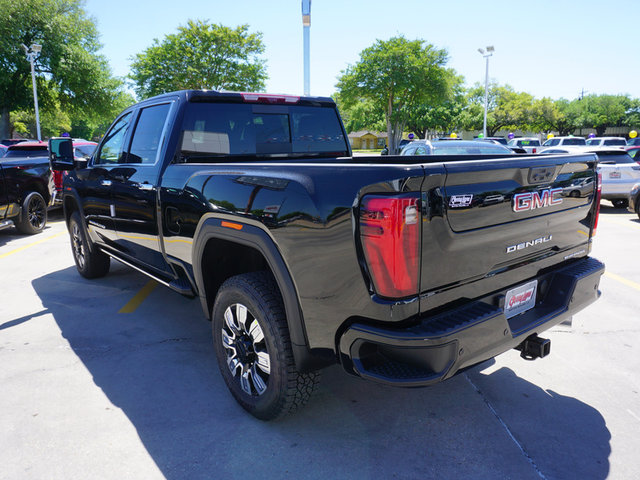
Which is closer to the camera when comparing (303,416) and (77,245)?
(303,416)

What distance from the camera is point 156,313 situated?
4.78 metres

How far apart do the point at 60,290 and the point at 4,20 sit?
36.1 meters

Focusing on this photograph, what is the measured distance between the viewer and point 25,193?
903cm

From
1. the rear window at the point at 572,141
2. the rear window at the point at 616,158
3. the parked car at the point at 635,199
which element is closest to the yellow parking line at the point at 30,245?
the parked car at the point at 635,199

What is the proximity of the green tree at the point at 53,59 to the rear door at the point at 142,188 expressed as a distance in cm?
3589

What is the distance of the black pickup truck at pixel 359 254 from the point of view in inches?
80.3

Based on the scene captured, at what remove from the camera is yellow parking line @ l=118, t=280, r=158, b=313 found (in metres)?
4.88

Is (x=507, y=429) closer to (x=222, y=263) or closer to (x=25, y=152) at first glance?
(x=222, y=263)

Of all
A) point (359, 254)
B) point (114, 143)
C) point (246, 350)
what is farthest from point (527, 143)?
point (359, 254)

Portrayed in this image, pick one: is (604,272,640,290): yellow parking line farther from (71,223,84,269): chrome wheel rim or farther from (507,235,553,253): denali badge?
(71,223,84,269): chrome wheel rim

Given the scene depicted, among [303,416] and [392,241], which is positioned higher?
[392,241]

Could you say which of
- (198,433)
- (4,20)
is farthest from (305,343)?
(4,20)

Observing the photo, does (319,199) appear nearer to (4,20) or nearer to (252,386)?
(252,386)

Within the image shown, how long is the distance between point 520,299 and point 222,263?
1890mm
